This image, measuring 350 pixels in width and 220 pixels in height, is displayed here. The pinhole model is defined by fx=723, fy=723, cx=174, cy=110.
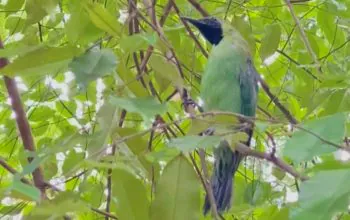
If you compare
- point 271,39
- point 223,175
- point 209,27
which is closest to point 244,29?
point 271,39

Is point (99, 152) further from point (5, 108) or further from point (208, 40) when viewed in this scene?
point (208, 40)

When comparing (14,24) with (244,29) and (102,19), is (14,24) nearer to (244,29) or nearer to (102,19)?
(244,29)

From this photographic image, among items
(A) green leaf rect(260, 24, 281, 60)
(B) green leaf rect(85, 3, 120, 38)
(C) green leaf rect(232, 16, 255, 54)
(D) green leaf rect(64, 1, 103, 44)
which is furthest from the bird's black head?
(B) green leaf rect(85, 3, 120, 38)

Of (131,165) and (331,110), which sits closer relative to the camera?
(131,165)

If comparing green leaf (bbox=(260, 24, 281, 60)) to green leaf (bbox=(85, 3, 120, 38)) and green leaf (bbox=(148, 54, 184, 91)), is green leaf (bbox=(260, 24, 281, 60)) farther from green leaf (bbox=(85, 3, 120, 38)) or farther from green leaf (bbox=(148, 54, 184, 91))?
green leaf (bbox=(85, 3, 120, 38))

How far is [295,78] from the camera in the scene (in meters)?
1.62

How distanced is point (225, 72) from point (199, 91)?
119 millimetres

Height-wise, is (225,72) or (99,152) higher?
(99,152)

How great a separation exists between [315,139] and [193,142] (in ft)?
0.40

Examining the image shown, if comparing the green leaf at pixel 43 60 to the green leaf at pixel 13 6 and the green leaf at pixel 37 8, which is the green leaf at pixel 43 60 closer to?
the green leaf at pixel 37 8

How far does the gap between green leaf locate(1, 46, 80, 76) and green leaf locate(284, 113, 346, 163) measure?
0.86 ft

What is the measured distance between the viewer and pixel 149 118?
69cm

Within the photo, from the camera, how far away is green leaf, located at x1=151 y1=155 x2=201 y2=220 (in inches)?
29.1

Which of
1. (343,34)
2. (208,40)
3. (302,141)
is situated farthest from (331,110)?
(302,141)
